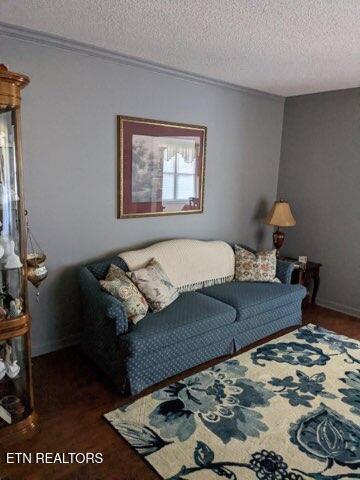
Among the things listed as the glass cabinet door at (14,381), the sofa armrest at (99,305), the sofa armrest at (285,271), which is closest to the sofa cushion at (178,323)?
the sofa armrest at (99,305)

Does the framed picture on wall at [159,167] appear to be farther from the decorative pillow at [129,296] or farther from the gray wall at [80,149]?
the decorative pillow at [129,296]

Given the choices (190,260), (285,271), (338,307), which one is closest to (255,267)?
(285,271)

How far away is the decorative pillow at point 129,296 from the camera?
266 cm

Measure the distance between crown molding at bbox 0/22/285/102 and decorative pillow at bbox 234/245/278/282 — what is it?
1828mm

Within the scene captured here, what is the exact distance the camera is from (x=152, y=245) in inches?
138

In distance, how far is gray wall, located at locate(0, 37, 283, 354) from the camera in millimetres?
2732

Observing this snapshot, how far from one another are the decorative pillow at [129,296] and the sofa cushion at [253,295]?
0.83m

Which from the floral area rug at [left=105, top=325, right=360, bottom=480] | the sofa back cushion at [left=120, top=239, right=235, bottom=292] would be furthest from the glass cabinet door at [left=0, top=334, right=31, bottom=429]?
the sofa back cushion at [left=120, top=239, right=235, bottom=292]

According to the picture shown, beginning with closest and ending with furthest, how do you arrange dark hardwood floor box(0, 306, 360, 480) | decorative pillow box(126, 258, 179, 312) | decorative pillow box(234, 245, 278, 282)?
dark hardwood floor box(0, 306, 360, 480)
decorative pillow box(126, 258, 179, 312)
decorative pillow box(234, 245, 278, 282)

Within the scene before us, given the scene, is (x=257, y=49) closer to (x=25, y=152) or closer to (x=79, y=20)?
(x=79, y=20)

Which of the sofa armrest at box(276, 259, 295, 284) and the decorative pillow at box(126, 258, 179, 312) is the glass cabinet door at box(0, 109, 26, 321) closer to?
the decorative pillow at box(126, 258, 179, 312)

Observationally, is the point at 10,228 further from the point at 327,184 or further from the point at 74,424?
the point at 327,184

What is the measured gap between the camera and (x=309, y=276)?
424 cm

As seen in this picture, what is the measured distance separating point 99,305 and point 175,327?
58 cm
